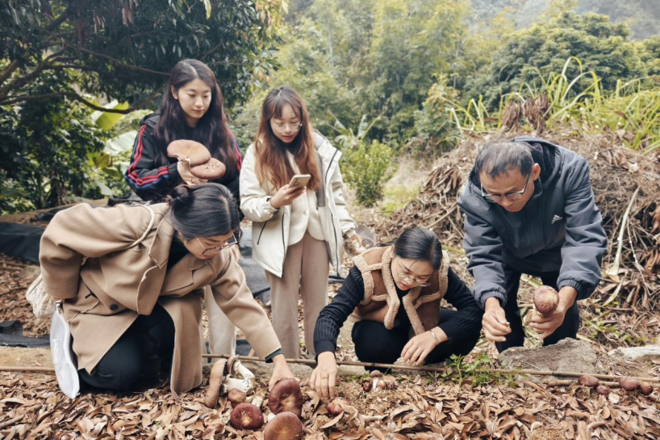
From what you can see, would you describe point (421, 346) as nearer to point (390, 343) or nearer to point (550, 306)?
point (390, 343)

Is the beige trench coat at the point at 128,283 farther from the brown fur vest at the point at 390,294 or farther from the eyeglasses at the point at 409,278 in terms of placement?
the eyeglasses at the point at 409,278

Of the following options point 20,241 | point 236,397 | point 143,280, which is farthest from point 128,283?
point 20,241

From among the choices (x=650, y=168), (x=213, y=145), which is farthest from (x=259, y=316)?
(x=650, y=168)

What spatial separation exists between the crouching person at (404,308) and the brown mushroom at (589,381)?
550 mm

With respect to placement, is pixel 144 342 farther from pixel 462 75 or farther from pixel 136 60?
pixel 462 75

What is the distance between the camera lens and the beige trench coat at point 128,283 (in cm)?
205

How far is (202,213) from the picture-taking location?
1.99 metres

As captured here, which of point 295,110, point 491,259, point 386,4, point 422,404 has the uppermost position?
point 386,4

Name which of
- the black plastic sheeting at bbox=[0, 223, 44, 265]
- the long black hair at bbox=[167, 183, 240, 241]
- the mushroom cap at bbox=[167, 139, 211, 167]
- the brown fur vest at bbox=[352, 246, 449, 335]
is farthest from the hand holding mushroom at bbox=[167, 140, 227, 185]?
the black plastic sheeting at bbox=[0, 223, 44, 265]

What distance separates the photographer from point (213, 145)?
9.58 ft

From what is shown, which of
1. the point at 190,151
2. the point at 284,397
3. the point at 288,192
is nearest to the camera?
the point at 284,397

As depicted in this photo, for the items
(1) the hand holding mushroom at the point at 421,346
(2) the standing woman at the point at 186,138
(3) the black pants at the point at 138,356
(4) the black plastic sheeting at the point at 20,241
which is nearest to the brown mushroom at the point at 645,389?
(1) the hand holding mushroom at the point at 421,346

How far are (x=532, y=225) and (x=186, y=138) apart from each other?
210 cm

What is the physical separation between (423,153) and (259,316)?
11438 mm
